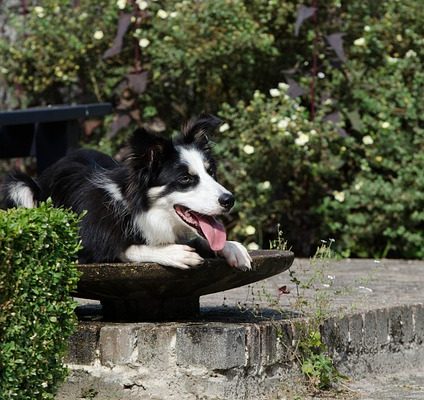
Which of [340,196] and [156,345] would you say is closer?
[156,345]

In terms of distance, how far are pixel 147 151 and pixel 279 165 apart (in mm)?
4120

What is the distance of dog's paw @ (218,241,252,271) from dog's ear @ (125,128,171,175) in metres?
0.47

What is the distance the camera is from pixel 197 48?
898 centimetres

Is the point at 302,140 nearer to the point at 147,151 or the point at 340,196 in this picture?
the point at 340,196

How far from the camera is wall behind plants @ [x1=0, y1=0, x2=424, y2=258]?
873 cm

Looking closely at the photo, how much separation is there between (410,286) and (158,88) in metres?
3.48

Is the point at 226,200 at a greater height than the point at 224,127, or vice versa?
the point at 224,127

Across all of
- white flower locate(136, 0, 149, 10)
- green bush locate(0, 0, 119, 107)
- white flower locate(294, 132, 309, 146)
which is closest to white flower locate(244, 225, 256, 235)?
white flower locate(294, 132, 309, 146)

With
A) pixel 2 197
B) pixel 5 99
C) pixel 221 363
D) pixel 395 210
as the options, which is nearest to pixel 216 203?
pixel 221 363

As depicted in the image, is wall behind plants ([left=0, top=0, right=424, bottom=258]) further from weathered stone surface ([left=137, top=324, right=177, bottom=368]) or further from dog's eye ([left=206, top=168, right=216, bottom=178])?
weathered stone surface ([left=137, top=324, right=177, bottom=368])

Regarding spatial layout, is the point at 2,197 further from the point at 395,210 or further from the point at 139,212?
the point at 395,210

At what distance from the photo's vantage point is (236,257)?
466 centimetres

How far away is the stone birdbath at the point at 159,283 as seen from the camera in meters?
4.46

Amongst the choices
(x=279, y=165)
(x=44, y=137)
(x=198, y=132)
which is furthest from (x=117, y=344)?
(x=279, y=165)
